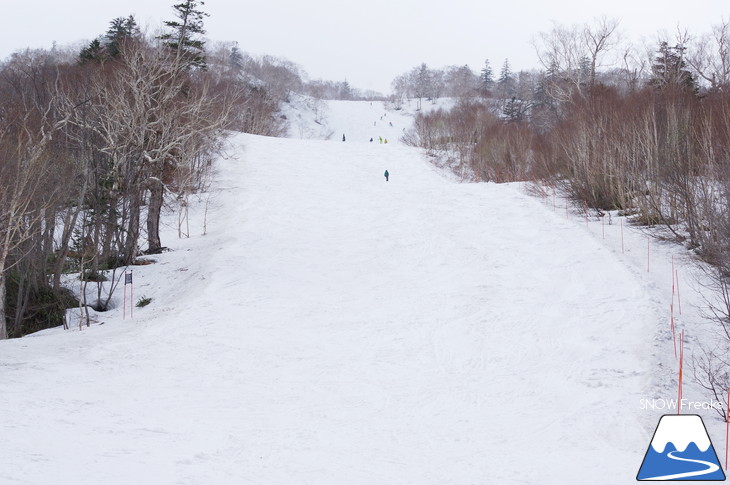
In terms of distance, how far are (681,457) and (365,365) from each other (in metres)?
6.65

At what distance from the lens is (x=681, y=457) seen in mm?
8141

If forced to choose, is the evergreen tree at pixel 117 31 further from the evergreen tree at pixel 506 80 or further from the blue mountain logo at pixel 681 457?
the evergreen tree at pixel 506 80

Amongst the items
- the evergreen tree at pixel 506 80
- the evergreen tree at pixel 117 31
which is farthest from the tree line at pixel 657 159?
the evergreen tree at pixel 506 80

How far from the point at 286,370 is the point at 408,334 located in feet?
11.4

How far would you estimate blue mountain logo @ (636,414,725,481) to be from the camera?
7.91 meters

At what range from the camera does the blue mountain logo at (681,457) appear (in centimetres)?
791

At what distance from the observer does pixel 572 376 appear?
1188 cm

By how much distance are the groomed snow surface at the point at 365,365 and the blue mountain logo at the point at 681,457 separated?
0.38m

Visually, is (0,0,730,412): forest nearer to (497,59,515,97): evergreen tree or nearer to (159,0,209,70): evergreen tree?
(159,0,209,70): evergreen tree

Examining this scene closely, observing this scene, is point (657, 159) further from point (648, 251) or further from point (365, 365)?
point (365, 365)

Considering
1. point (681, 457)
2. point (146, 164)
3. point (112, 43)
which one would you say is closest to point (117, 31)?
point (112, 43)

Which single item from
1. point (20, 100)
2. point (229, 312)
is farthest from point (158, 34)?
point (229, 312)

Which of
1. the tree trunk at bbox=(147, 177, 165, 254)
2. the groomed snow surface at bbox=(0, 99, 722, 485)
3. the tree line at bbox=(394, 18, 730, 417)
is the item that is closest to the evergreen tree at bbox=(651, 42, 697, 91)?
the tree line at bbox=(394, 18, 730, 417)

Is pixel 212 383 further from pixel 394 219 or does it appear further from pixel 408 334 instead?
pixel 394 219
